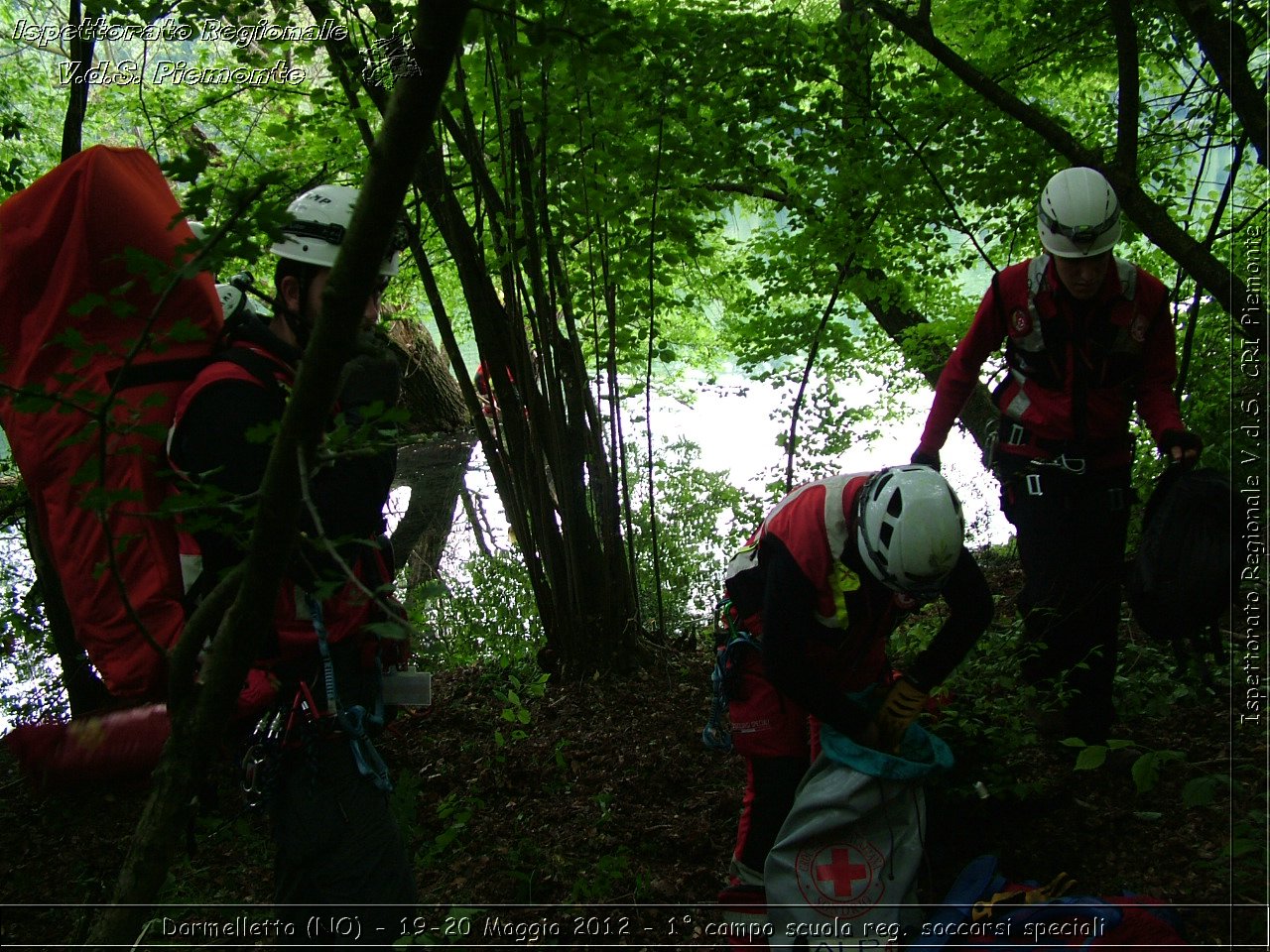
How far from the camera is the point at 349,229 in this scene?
1.23m

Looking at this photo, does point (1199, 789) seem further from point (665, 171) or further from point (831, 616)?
point (665, 171)

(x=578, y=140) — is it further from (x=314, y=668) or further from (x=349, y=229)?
(x=349, y=229)

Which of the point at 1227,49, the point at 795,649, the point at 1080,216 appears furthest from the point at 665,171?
the point at 795,649

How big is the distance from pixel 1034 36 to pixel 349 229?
4787mm

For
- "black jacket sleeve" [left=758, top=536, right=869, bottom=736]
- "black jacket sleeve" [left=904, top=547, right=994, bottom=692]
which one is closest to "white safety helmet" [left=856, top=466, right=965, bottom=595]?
"black jacket sleeve" [left=758, top=536, right=869, bottom=736]

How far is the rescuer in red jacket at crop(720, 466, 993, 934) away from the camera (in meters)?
2.79

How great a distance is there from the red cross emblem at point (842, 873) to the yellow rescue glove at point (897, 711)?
0.36 meters

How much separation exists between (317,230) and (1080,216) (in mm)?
2564

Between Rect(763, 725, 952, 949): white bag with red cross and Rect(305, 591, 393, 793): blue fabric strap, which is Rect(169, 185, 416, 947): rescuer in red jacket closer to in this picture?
Rect(305, 591, 393, 793): blue fabric strap

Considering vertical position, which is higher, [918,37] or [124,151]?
[918,37]

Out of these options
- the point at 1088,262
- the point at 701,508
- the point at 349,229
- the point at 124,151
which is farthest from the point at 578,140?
the point at 701,508

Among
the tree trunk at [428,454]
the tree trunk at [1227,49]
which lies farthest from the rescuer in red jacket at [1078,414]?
the tree trunk at [428,454]

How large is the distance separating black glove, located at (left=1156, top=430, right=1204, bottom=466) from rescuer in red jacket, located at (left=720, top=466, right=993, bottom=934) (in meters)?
0.74

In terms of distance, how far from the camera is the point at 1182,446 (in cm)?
312
